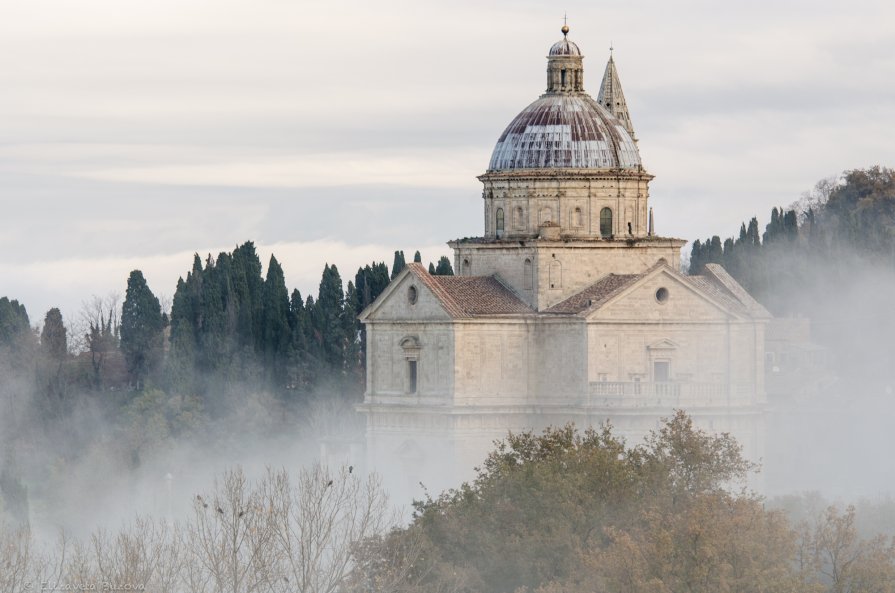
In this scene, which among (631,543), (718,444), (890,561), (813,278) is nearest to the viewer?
(631,543)

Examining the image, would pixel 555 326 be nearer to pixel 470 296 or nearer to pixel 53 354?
pixel 470 296

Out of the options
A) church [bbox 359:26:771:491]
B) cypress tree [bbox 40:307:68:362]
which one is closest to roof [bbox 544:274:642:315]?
church [bbox 359:26:771:491]

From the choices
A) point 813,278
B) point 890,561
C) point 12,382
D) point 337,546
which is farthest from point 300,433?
point 890,561

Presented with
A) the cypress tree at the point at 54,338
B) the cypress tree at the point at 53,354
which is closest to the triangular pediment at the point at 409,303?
the cypress tree at the point at 53,354

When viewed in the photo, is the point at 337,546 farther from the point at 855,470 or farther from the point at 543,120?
the point at 855,470

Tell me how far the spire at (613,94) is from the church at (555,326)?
585 inches

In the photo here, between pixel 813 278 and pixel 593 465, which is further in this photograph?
pixel 813 278

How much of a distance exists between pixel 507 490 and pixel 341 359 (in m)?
38.9

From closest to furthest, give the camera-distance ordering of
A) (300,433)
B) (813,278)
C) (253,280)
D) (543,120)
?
(543,120) < (300,433) < (253,280) < (813,278)

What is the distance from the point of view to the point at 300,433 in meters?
97.2

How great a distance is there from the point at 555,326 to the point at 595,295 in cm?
127

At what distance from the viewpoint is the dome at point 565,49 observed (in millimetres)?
78250

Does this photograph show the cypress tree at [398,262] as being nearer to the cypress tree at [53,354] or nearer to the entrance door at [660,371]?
the cypress tree at [53,354]

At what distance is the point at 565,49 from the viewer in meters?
78.4
